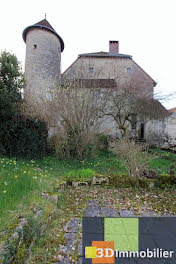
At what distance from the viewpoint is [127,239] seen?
184cm

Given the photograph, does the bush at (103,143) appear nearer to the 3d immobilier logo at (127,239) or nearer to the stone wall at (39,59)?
the 3d immobilier logo at (127,239)

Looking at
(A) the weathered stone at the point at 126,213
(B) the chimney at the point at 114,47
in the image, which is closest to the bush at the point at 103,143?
(A) the weathered stone at the point at 126,213

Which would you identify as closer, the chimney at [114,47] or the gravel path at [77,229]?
the gravel path at [77,229]

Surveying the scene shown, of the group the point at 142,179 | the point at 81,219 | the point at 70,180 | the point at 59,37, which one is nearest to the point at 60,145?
the point at 70,180

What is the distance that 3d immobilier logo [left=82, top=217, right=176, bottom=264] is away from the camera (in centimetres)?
163

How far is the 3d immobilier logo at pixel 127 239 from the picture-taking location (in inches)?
64.2

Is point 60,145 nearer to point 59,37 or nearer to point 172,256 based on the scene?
point 172,256

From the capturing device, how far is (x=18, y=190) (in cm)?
252

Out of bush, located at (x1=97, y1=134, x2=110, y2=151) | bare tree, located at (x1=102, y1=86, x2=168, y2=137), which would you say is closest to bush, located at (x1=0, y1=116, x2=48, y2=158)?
bush, located at (x1=97, y1=134, x2=110, y2=151)

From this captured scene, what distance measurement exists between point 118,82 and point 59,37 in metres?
7.80

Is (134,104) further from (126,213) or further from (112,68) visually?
(126,213)

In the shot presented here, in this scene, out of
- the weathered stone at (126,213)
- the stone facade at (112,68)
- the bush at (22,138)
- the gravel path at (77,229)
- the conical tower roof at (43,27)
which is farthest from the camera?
the stone facade at (112,68)

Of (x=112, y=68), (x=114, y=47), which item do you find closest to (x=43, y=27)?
(x=112, y=68)

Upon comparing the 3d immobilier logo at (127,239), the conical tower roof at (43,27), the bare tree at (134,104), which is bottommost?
the 3d immobilier logo at (127,239)
